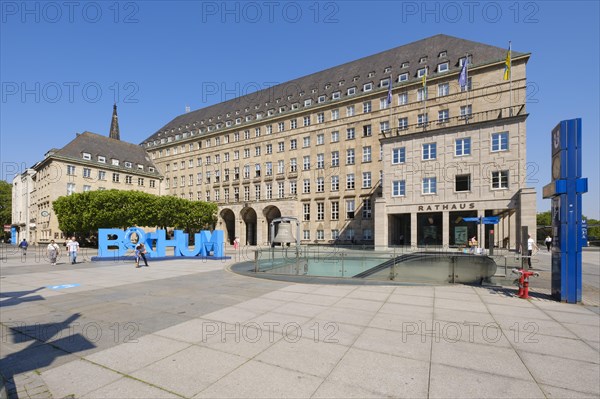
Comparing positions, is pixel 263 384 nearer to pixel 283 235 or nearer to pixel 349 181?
pixel 283 235

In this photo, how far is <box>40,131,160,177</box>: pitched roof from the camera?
58616 mm

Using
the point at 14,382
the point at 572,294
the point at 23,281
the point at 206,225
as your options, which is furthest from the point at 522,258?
the point at 206,225

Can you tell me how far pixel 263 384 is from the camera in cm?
430

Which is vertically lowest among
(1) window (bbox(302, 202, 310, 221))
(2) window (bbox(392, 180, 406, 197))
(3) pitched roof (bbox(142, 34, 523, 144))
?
(1) window (bbox(302, 202, 310, 221))

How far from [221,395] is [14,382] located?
3097mm

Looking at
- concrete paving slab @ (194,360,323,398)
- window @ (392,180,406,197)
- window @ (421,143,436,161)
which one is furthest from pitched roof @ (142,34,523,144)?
concrete paving slab @ (194,360,323,398)

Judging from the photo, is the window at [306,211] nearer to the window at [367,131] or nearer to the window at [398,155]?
the window at [367,131]

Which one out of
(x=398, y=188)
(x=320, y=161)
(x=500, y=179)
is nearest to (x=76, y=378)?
(x=398, y=188)

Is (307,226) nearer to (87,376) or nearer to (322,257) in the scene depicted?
(322,257)

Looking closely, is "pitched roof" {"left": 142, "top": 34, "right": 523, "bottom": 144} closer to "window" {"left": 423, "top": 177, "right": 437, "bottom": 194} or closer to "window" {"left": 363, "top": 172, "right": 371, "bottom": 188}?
"window" {"left": 363, "top": 172, "right": 371, "bottom": 188}

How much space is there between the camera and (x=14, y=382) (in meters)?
4.33

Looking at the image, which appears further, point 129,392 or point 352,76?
point 352,76

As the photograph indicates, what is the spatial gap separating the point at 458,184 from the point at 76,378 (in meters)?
37.5

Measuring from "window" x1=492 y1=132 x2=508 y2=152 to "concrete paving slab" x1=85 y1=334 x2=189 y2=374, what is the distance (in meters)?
36.5
